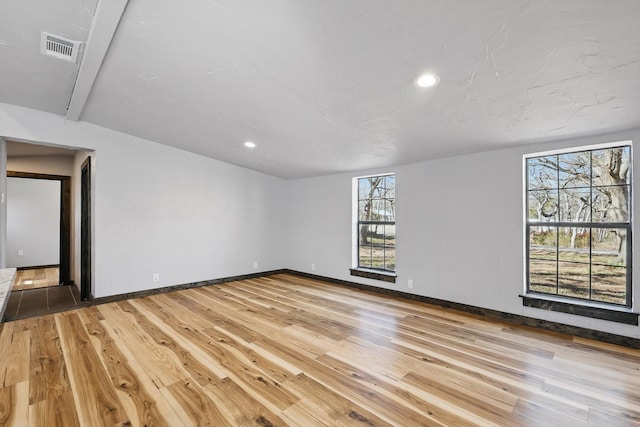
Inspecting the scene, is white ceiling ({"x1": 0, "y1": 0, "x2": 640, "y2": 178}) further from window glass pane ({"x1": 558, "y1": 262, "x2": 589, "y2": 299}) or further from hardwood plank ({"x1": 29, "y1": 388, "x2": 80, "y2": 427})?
hardwood plank ({"x1": 29, "y1": 388, "x2": 80, "y2": 427})

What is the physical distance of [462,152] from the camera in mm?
3684

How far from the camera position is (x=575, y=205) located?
3.08 meters

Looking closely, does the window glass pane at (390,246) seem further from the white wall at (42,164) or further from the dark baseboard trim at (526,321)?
the white wall at (42,164)

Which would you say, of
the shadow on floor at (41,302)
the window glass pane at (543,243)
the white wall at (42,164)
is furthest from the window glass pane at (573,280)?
the white wall at (42,164)

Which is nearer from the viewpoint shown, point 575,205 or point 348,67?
point 348,67

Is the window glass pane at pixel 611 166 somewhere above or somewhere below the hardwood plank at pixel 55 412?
above

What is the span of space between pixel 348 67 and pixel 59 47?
7.83ft

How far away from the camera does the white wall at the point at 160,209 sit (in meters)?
4.05

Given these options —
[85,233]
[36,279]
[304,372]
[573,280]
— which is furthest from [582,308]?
[36,279]

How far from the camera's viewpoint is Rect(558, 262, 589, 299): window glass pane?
3023mm

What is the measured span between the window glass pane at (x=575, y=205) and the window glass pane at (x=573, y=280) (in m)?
0.50

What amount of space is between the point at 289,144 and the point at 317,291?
246 centimetres

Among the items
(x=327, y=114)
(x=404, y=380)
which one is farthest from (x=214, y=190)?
(x=404, y=380)

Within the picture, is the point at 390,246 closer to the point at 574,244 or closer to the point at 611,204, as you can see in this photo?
the point at 574,244
